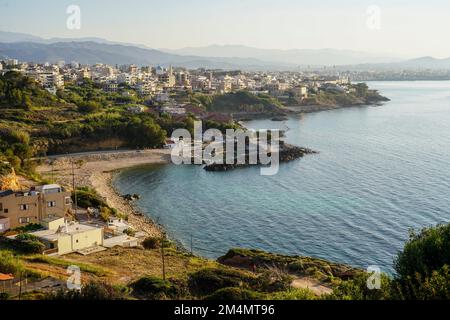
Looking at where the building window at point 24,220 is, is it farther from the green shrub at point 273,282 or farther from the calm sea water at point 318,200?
the green shrub at point 273,282

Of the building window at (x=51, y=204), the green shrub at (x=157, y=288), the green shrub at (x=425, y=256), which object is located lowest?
the green shrub at (x=157, y=288)

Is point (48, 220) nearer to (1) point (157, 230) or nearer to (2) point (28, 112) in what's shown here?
(1) point (157, 230)

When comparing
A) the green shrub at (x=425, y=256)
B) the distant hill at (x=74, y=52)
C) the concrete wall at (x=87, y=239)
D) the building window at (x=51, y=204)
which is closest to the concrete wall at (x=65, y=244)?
the concrete wall at (x=87, y=239)

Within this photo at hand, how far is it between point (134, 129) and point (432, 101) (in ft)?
155

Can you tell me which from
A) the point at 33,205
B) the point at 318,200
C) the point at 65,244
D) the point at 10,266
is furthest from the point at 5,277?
the point at 318,200

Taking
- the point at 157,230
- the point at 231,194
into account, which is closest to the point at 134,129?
the point at 231,194

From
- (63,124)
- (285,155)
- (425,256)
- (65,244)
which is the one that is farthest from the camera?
(63,124)

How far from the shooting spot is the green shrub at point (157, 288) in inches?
341

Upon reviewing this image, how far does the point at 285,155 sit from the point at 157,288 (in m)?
19.9

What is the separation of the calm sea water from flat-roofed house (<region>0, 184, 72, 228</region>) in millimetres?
3436

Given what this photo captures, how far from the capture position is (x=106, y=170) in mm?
24750

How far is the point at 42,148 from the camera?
→ 2711 cm

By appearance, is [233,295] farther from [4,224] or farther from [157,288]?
[4,224]

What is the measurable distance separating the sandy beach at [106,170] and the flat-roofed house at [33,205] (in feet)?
8.42
